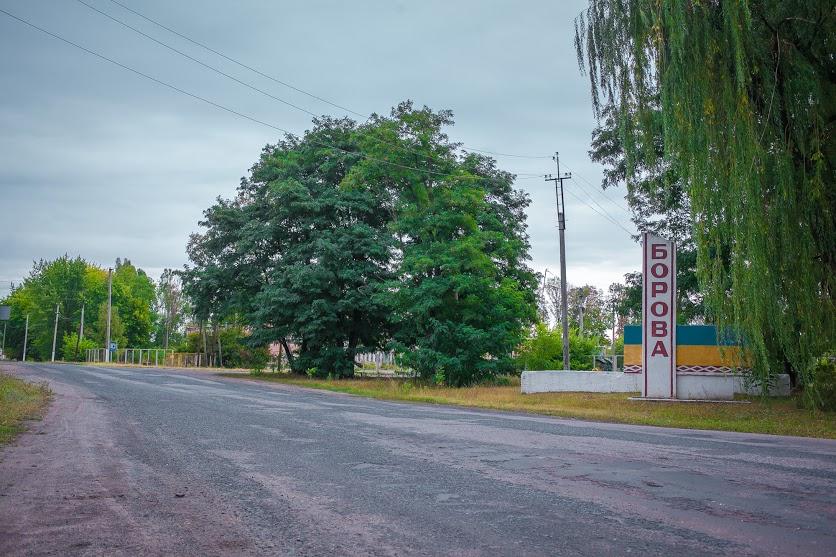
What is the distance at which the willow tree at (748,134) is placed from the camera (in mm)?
12672

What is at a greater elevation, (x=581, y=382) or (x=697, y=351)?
(x=697, y=351)

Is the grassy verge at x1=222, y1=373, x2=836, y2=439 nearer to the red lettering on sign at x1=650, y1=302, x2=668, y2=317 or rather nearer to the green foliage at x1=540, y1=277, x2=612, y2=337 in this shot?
the red lettering on sign at x1=650, y1=302, x2=668, y2=317

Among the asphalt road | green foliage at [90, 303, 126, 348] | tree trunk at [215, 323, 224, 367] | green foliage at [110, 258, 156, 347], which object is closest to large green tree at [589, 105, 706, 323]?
the asphalt road

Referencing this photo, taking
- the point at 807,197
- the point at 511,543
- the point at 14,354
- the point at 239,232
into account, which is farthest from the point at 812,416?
the point at 14,354

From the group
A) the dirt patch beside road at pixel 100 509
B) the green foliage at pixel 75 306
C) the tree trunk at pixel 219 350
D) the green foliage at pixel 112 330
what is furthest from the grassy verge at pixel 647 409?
the green foliage at pixel 75 306

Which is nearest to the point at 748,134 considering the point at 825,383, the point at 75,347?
the point at 825,383

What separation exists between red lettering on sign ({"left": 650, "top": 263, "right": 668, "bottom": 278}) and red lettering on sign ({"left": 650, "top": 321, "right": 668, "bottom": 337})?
5.13 ft

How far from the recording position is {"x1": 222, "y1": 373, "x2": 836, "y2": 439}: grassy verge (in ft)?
52.6

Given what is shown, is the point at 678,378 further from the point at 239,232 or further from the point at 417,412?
the point at 239,232

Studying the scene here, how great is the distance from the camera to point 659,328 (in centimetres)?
2180

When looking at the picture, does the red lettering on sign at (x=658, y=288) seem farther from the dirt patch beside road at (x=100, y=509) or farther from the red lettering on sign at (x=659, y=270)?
the dirt patch beside road at (x=100, y=509)

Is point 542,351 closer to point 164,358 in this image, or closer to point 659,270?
point 659,270

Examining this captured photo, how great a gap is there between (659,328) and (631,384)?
393cm

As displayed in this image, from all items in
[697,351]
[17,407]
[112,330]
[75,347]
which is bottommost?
[75,347]
